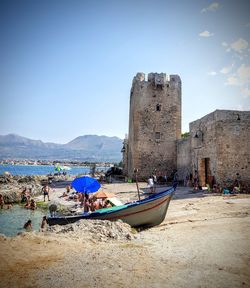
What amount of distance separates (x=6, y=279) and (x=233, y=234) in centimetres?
540

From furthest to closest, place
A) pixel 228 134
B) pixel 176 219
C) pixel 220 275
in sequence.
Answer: pixel 228 134
pixel 176 219
pixel 220 275

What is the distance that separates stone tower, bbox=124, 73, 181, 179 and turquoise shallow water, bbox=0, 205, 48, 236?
1176 cm

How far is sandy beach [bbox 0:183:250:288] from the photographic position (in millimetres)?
3889

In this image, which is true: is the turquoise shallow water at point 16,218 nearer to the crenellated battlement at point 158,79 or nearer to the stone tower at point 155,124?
the stone tower at point 155,124

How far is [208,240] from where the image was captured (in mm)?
5879

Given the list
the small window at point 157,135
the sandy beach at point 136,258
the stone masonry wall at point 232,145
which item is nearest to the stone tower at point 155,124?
the small window at point 157,135

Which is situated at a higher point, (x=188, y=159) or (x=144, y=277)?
(x=188, y=159)

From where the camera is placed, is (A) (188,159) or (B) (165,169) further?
(B) (165,169)

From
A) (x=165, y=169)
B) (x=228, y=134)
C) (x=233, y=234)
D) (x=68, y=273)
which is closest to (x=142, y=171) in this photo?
(x=165, y=169)

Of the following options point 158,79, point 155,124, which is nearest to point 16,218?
point 155,124

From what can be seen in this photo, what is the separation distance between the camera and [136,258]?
4.90m

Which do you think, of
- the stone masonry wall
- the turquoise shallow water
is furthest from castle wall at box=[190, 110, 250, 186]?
the turquoise shallow water

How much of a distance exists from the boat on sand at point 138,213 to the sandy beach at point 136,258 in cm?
102

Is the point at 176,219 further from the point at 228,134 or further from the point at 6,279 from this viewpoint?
the point at 228,134
